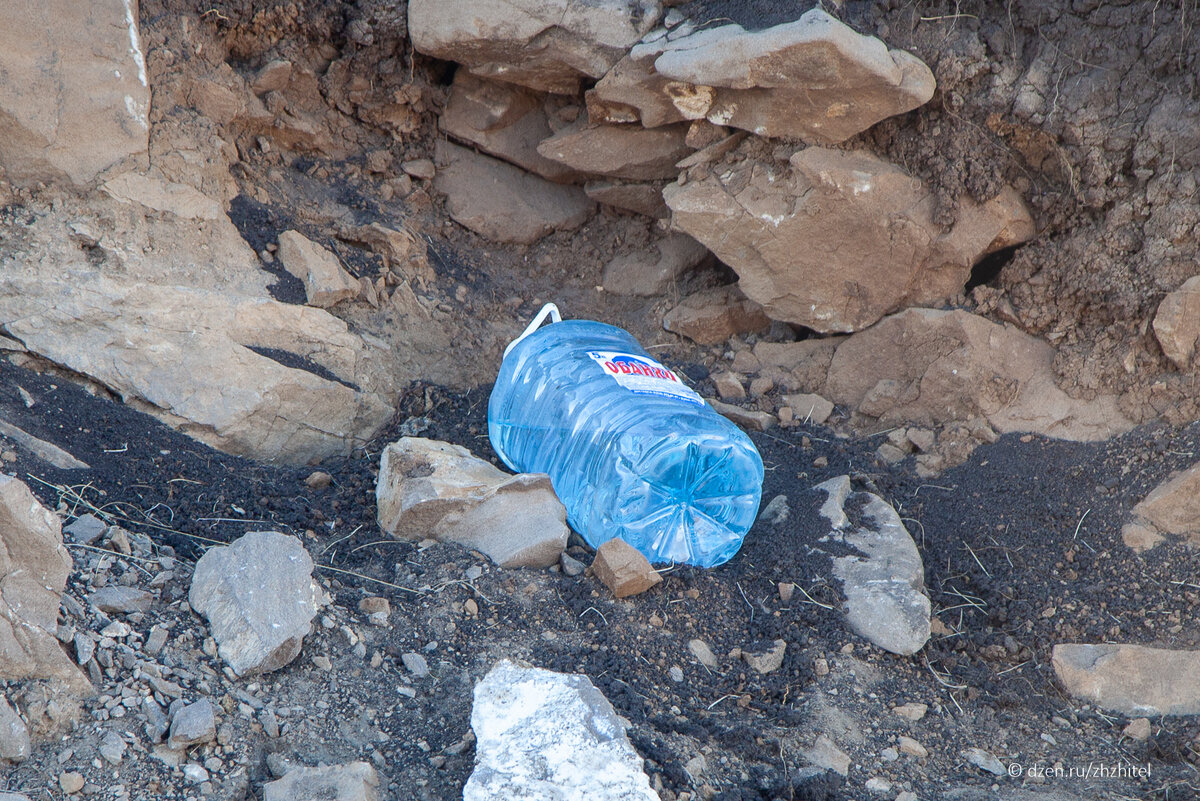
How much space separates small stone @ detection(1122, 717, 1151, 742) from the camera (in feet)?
7.60

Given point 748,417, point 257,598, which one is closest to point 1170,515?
point 748,417

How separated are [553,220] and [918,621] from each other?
262 cm

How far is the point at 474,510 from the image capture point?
2643mm

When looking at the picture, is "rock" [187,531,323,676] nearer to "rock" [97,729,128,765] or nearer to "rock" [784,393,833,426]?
"rock" [97,729,128,765]

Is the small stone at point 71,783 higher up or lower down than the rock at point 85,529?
higher up

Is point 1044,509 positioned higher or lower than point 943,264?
lower

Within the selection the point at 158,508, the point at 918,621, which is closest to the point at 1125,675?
the point at 918,621

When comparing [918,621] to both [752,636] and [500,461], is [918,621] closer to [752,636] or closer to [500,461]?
[752,636]

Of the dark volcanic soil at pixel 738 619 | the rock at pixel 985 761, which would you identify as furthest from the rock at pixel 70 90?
the rock at pixel 985 761

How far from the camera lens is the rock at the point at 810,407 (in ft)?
11.9

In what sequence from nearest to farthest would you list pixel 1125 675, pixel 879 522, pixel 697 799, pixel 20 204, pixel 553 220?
pixel 697 799 → pixel 1125 675 → pixel 879 522 → pixel 20 204 → pixel 553 220

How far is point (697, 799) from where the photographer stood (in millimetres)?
1862

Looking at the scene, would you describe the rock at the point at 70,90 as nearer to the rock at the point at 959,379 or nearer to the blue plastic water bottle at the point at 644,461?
the blue plastic water bottle at the point at 644,461

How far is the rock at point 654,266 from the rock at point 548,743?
8.09 feet
